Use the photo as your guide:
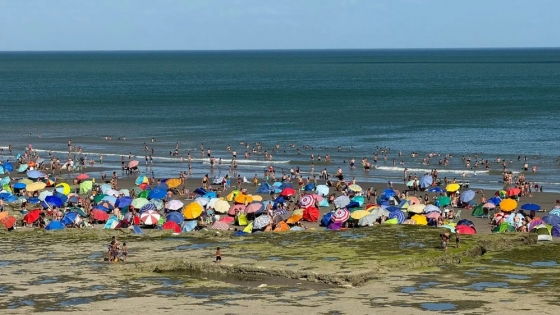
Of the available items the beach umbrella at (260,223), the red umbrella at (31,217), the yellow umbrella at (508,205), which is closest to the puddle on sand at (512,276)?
the beach umbrella at (260,223)

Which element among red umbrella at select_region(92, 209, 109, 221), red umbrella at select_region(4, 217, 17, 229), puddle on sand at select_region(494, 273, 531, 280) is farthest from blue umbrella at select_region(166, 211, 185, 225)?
puddle on sand at select_region(494, 273, 531, 280)

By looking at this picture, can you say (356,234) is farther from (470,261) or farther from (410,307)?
(410,307)

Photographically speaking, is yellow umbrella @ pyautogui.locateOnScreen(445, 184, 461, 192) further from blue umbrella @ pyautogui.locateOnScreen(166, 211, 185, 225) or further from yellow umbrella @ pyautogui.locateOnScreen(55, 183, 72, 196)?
yellow umbrella @ pyautogui.locateOnScreen(55, 183, 72, 196)

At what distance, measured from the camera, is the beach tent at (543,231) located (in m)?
41.8

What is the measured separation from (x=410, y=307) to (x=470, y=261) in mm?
8291

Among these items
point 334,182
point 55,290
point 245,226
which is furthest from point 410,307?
point 334,182

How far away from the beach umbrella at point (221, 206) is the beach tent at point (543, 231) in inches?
657

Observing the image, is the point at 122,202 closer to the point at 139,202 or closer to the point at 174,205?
the point at 139,202

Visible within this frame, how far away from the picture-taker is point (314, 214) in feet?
160

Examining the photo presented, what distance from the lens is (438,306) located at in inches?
1202

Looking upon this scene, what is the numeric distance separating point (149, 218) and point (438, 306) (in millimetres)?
20372

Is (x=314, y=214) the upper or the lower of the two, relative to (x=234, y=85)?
lower

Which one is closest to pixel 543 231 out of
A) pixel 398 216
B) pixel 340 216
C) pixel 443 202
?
pixel 398 216

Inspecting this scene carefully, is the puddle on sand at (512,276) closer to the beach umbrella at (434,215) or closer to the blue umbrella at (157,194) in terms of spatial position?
the beach umbrella at (434,215)
